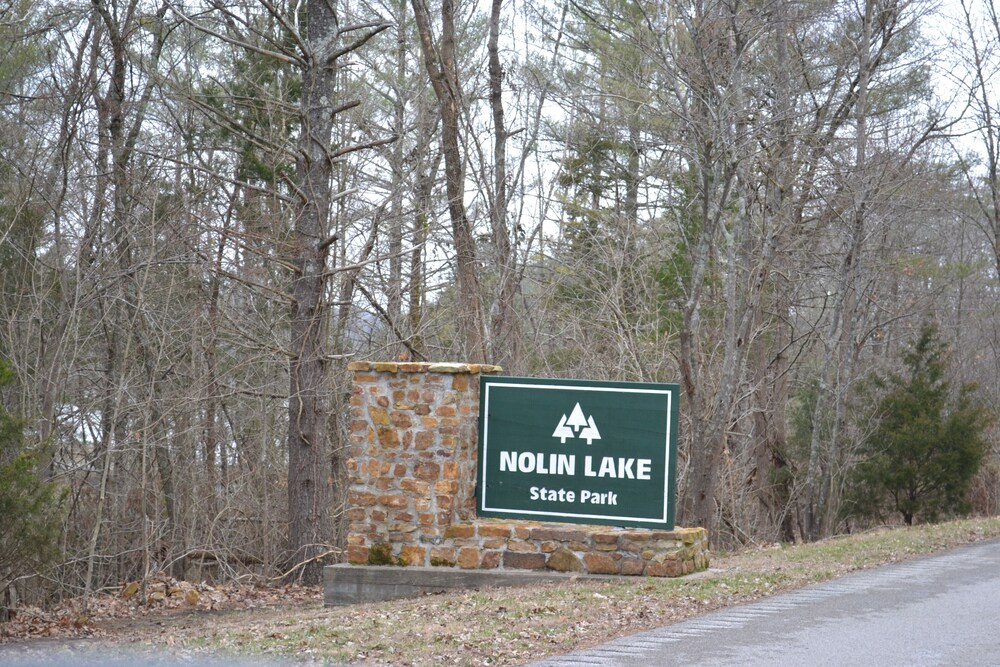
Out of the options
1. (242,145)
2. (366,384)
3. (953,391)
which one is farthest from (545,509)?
(953,391)

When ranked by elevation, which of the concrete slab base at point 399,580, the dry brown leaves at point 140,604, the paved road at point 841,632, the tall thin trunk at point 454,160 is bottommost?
the dry brown leaves at point 140,604

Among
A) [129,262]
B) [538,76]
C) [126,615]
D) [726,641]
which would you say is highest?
[538,76]

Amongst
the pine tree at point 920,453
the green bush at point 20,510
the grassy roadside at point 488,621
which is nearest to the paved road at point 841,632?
the grassy roadside at point 488,621

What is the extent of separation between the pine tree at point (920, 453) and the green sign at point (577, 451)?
11984 millimetres

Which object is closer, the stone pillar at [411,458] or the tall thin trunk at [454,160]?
the stone pillar at [411,458]

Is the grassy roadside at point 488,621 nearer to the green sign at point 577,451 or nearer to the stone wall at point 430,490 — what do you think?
the stone wall at point 430,490

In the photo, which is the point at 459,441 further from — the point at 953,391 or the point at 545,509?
the point at 953,391

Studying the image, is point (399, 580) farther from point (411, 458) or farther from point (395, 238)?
point (395, 238)

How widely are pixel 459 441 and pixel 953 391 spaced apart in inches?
697

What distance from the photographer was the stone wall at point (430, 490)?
11.0m

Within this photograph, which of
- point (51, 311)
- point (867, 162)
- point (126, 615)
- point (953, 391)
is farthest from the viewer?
point (953, 391)

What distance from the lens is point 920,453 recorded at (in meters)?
21.2

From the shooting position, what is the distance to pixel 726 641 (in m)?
7.30

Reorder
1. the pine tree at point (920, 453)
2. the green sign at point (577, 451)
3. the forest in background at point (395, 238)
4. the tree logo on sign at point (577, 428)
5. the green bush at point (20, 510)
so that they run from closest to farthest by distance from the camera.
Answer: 1. the green bush at point (20, 510)
2. the green sign at point (577, 451)
3. the tree logo on sign at point (577, 428)
4. the forest in background at point (395, 238)
5. the pine tree at point (920, 453)
